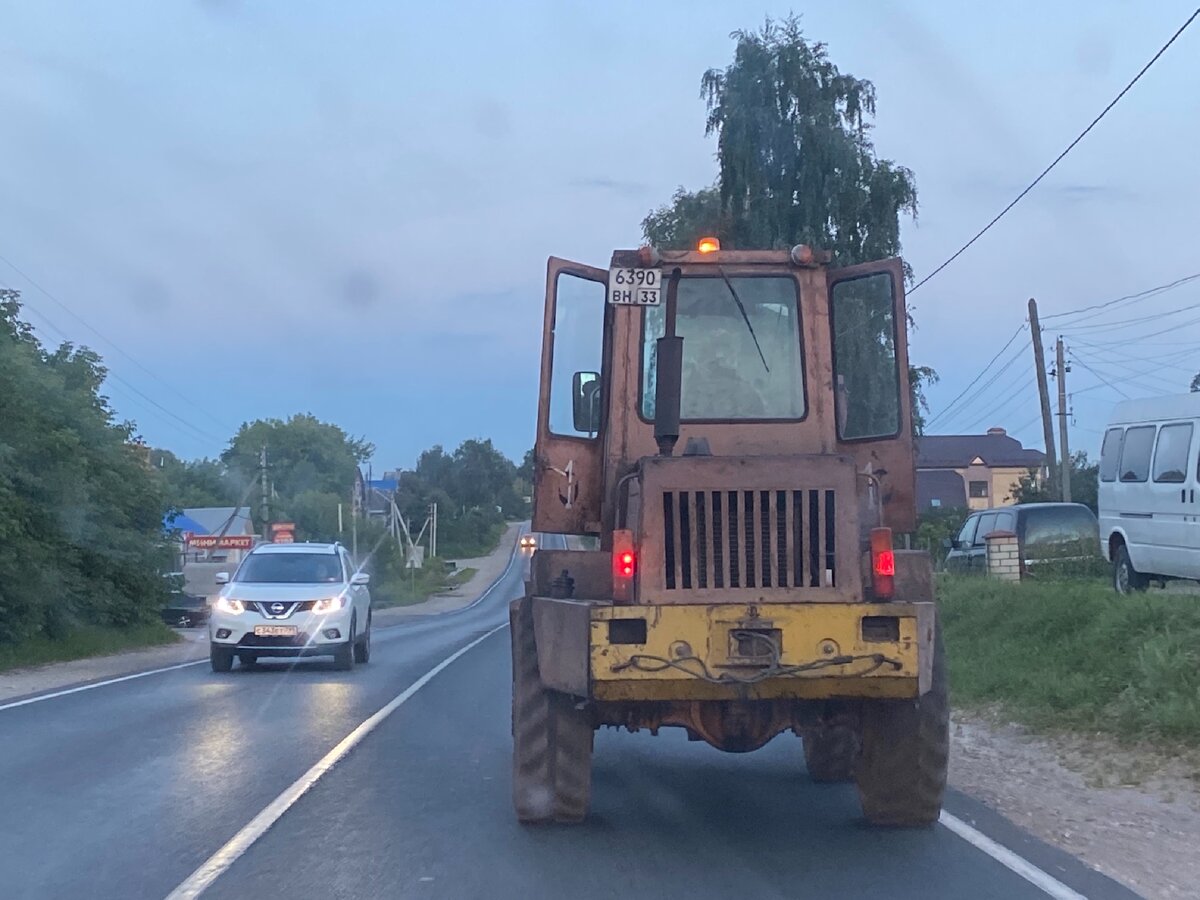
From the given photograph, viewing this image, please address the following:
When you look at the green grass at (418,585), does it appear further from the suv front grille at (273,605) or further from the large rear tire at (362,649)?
the suv front grille at (273,605)

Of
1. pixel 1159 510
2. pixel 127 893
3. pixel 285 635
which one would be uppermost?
pixel 1159 510

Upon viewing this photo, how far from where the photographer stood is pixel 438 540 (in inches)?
5153

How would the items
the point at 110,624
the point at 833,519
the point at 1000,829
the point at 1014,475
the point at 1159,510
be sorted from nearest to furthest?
the point at 833,519, the point at 1000,829, the point at 1159,510, the point at 110,624, the point at 1014,475

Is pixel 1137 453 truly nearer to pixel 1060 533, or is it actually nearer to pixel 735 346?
pixel 1060 533

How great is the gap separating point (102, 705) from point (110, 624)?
15.4 metres

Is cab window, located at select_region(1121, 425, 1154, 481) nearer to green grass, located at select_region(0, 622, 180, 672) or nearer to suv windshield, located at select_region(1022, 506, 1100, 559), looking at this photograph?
suv windshield, located at select_region(1022, 506, 1100, 559)

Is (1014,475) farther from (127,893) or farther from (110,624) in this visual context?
(127,893)

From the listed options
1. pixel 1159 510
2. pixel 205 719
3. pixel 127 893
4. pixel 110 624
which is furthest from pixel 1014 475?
pixel 127 893

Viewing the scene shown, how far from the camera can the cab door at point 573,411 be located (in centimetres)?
852

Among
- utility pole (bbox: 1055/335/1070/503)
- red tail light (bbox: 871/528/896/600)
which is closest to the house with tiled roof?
utility pole (bbox: 1055/335/1070/503)

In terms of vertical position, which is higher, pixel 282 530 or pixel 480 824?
pixel 282 530

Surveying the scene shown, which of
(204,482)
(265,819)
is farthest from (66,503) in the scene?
(204,482)

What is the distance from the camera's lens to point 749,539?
24.2 feet

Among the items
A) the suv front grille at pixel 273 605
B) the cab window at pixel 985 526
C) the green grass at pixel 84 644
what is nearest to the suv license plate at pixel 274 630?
the suv front grille at pixel 273 605
